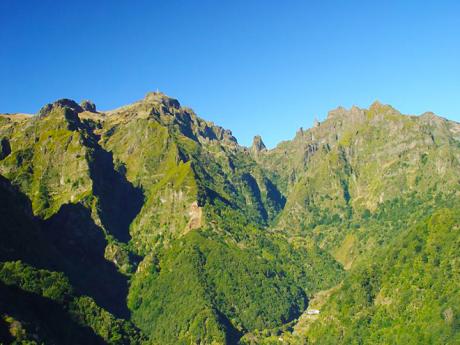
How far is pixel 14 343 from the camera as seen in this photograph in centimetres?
19638
